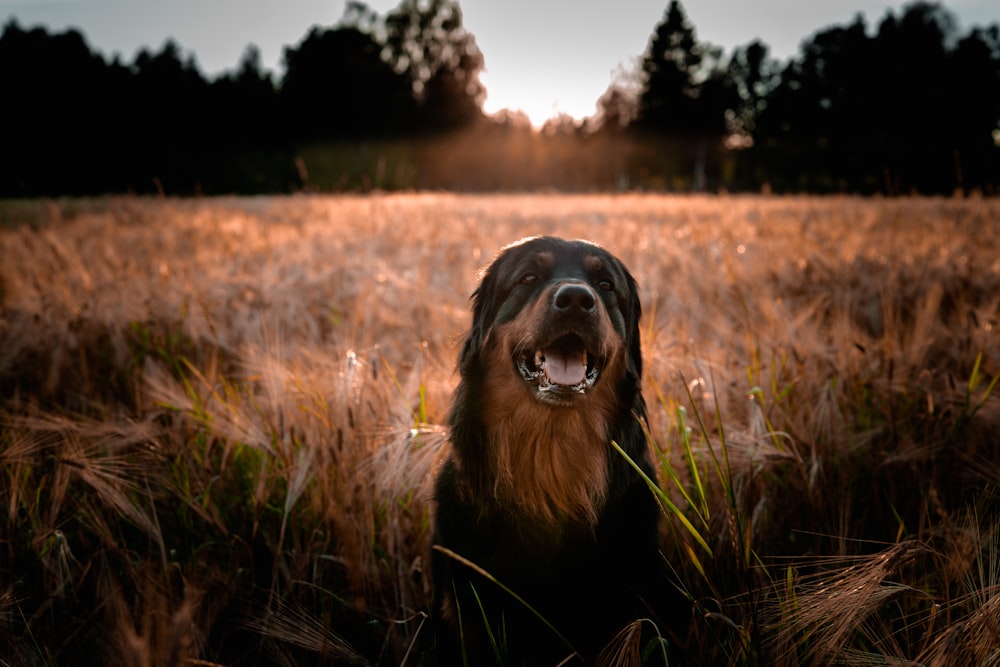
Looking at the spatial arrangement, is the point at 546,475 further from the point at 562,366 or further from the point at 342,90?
the point at 342,90

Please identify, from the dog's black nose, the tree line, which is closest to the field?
the dog's black nose

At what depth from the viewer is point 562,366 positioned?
6.18 feet

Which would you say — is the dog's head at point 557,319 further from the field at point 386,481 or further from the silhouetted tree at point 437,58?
the silhouetted tree at point 437,58

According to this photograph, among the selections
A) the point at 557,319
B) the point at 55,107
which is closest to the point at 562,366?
the point at 557,319

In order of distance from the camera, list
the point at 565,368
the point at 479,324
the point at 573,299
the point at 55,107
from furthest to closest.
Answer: the point at 55,107 < the point at 479,324 < the point at 565,368 < the point at 573,299

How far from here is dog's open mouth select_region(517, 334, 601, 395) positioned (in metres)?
1.77

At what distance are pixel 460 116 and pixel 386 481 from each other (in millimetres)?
51898

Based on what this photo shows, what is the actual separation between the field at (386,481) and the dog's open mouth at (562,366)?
35 cm

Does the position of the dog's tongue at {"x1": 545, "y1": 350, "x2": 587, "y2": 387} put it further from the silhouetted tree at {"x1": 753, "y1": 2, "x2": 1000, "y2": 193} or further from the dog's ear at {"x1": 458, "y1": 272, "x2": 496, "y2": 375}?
the silhouetted tree at {"x1": 753, "y1": 2, "x2": 1000, "y2": 193}

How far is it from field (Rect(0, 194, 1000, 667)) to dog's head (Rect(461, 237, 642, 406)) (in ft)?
0.96

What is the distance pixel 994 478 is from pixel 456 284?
376cm

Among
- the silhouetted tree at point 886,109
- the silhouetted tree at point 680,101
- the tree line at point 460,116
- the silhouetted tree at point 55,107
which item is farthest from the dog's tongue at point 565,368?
the silhouetted tree at point 680,101

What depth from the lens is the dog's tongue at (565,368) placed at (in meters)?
1.81

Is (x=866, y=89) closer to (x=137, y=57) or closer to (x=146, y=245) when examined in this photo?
(x=146, y=245)
